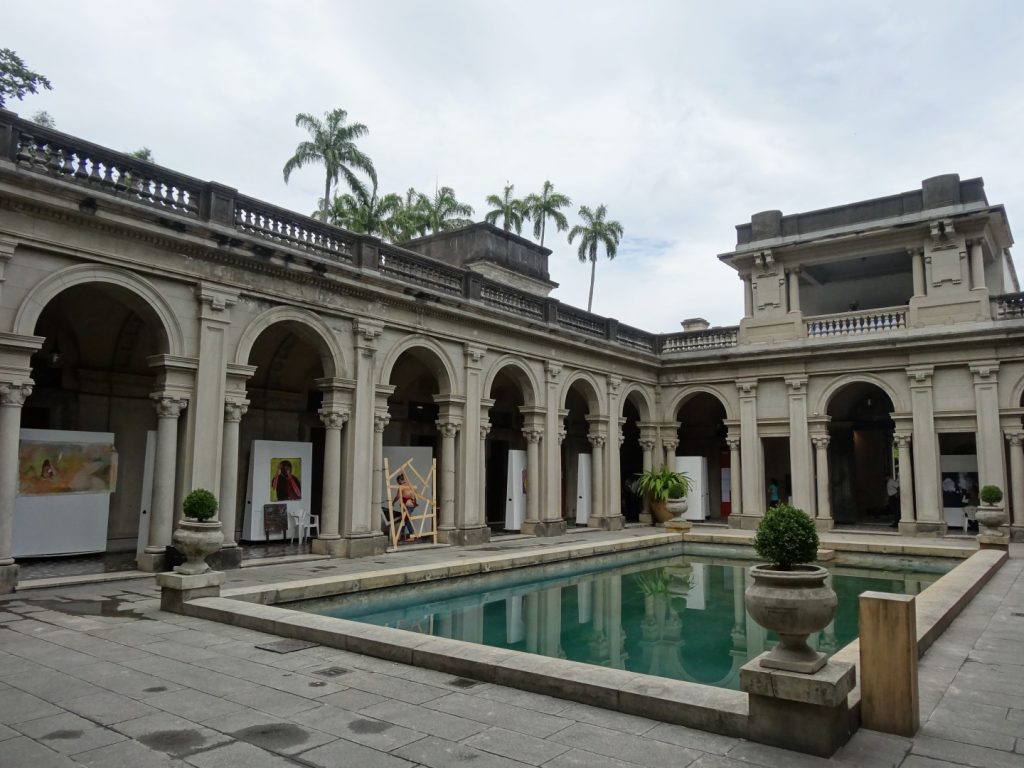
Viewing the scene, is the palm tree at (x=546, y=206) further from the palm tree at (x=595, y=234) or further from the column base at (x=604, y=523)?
the column base at (x=604, y=523)

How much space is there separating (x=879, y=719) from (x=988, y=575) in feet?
28.1

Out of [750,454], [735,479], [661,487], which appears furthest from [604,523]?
[750,454]

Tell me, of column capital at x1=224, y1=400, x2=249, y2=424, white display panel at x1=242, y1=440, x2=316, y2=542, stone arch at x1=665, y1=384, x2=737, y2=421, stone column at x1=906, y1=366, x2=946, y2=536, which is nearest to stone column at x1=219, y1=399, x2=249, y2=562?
column capital at x1=224, y1=400, x2=249, y2=424

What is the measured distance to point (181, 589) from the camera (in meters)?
8.27

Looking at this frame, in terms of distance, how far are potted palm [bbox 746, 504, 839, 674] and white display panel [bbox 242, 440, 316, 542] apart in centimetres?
1236

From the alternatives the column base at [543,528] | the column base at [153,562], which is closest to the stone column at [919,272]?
the column base at [543,528]

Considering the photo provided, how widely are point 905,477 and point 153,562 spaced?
60.9 feet

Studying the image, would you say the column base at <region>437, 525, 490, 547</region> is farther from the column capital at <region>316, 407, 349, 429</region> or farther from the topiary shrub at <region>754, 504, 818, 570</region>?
the topiary shrub at <region>754, 504, 818, 570</region>

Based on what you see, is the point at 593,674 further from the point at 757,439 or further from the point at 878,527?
the point at 878,527

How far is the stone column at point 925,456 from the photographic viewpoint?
1920 cm

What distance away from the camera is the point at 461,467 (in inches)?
663

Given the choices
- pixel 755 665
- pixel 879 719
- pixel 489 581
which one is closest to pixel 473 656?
pixel 755 665

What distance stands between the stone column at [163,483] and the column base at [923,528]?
59.2 ft

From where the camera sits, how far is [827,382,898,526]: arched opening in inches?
940
